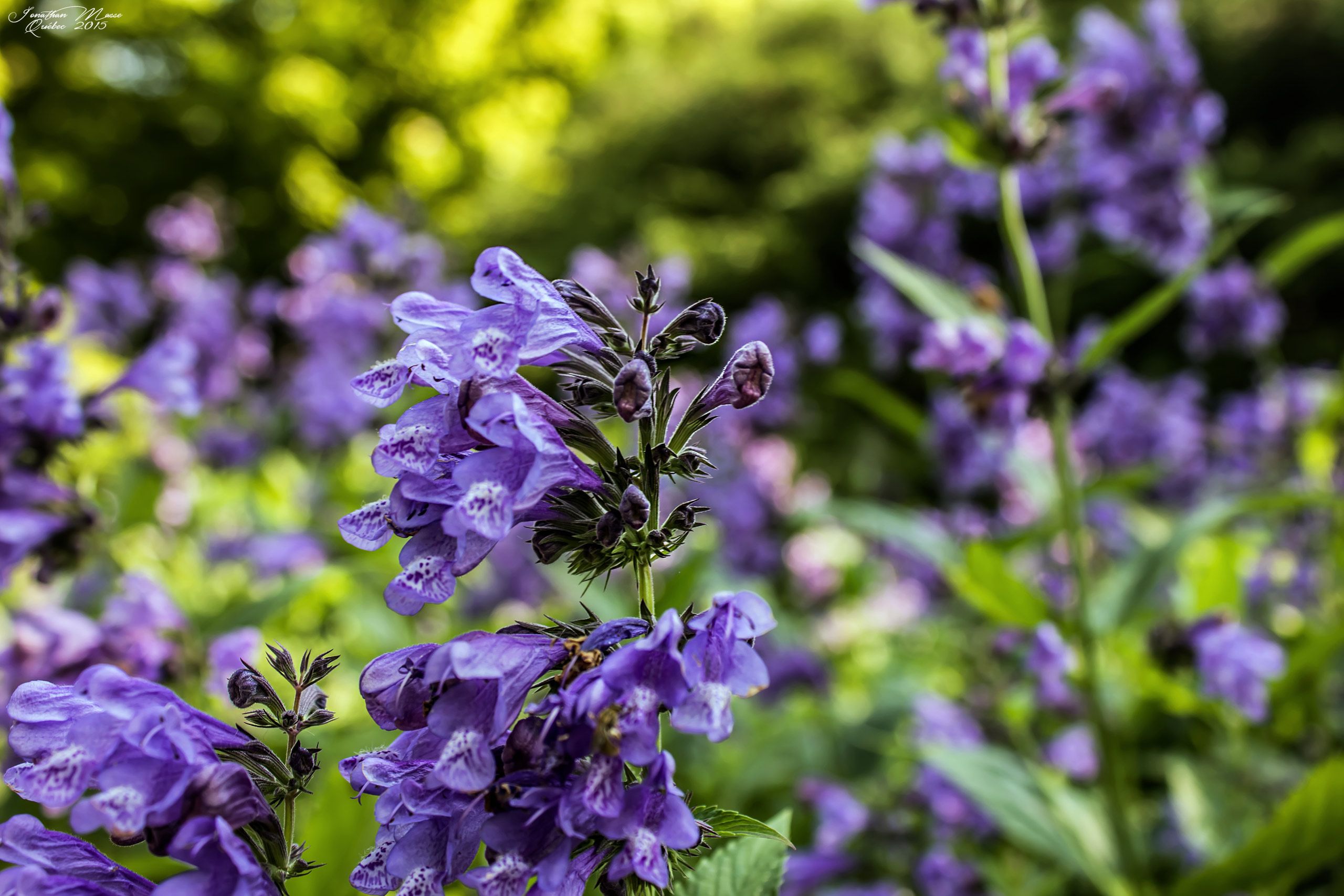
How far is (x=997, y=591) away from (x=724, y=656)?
1.51 m

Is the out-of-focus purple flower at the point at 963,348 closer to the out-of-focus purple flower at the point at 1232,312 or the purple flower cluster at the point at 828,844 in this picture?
the purple flower cluster at the point at 828,844

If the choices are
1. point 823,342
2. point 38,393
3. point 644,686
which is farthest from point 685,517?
point 823,342

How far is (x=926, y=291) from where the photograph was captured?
233cm

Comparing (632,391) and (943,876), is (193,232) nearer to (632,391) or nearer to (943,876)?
(943,876)

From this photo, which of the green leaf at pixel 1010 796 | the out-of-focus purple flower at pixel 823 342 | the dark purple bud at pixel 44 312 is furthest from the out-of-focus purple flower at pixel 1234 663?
the dark purple bud at pixel 44 312

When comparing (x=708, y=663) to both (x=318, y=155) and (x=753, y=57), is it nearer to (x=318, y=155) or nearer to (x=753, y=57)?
(x=753, y=57)

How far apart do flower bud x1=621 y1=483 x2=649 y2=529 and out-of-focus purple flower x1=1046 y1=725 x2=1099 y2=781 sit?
2.47 m

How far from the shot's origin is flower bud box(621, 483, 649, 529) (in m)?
0.89

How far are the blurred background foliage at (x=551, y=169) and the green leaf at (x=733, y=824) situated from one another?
0.82 metres

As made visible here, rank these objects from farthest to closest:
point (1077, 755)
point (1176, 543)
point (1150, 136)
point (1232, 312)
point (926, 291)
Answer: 1. point (1232, 312)
2. point (1150, 136)
3. point (1077, 755)
4. point (926, 291)
5. point (1176, 543)

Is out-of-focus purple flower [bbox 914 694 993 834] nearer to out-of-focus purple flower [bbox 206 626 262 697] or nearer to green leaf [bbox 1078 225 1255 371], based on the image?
green leaf [bbox 1078 225 1255 371]

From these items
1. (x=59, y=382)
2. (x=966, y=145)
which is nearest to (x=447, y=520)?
(x=59, y=382)

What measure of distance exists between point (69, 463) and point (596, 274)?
2491mm

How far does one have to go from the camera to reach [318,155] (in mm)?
18156
